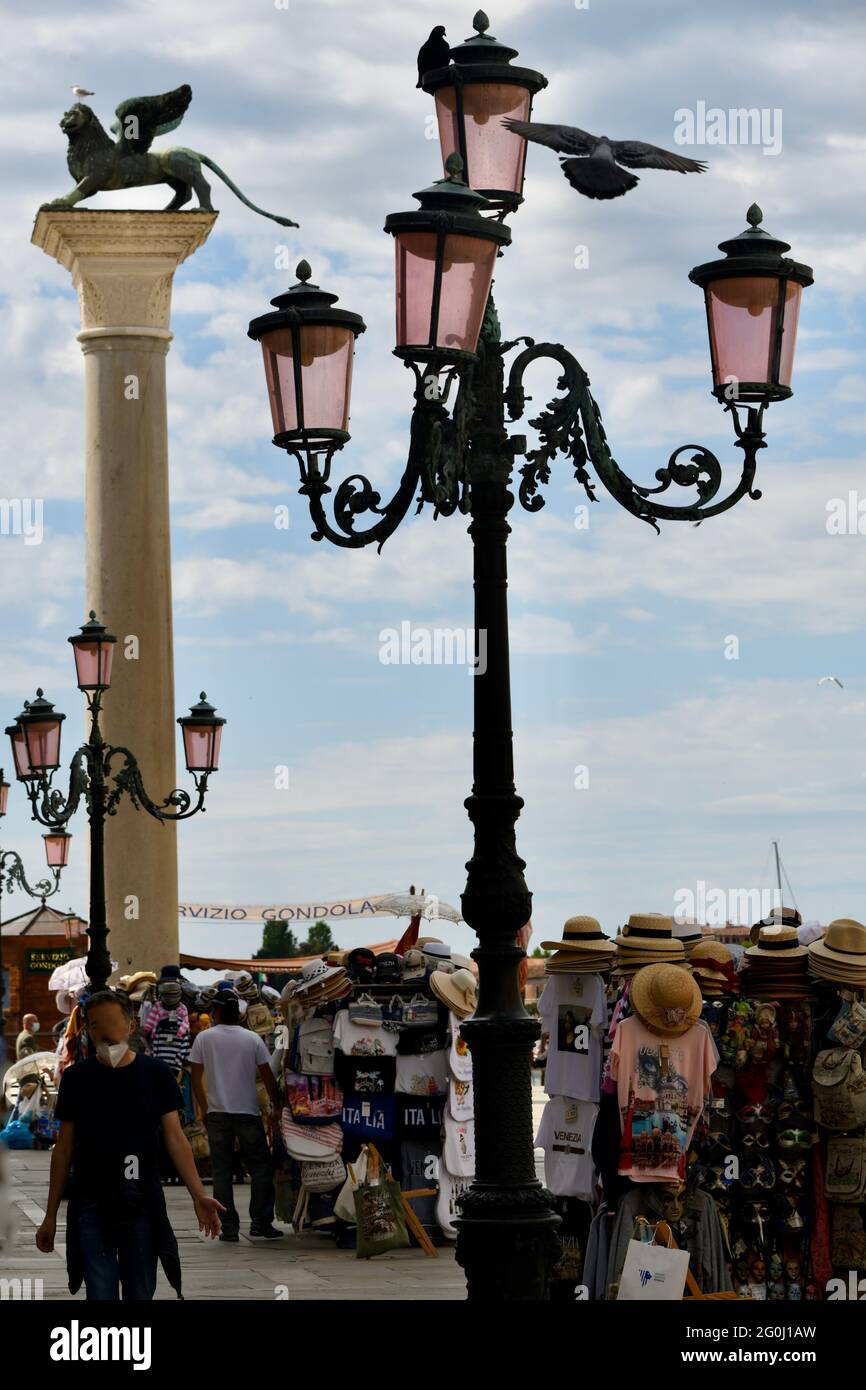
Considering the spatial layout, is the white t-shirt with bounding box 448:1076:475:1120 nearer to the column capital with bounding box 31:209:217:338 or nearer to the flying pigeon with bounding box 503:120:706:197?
the flying pigeon with bounding box 503:120:706:197

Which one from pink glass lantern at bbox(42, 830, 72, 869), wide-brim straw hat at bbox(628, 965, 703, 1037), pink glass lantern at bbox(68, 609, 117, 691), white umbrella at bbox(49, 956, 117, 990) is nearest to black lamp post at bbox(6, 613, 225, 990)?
pink glass lantern at bbox(68, 609, 117, 691)

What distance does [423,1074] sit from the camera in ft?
46.8

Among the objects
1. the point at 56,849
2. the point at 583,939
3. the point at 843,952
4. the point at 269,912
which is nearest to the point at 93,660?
the point at 583,939

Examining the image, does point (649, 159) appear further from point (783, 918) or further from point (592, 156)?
point (783, 918)

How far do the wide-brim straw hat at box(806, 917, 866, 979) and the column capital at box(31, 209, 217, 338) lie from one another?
669 inches

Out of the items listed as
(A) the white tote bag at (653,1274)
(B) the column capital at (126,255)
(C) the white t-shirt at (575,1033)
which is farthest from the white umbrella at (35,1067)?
(A) the white tote bag at (653,1274)

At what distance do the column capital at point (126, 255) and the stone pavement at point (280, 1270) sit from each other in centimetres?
1279

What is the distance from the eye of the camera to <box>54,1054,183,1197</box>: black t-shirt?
8234 mm

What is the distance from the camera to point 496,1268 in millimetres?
8109

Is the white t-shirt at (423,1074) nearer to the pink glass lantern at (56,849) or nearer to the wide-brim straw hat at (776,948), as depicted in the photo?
the wide-brim straw hat at (776,948)

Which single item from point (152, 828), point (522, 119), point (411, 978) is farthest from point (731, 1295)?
point (152, 828)

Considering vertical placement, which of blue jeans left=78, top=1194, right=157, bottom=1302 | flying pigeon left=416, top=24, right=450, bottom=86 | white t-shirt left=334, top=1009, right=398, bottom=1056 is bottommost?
blue jeans left=78, top=1194, right=157, bottom=1302

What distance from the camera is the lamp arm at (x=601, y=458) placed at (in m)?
8.78
